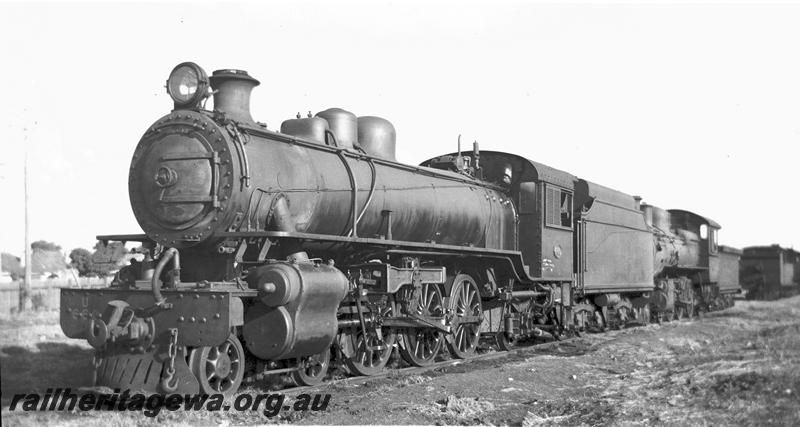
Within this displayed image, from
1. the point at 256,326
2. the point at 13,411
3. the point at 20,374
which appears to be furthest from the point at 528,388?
the point at 20,374

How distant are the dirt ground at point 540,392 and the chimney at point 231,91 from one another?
3.30 metres

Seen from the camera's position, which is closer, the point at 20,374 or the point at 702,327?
the point at 20,374

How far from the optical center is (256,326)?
26.6 feet

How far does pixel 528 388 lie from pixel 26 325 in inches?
Answer: 587

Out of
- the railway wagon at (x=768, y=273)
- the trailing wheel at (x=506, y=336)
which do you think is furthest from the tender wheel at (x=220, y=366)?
the railway wagon at (x=768, y=273)

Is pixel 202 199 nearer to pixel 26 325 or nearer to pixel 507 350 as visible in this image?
pixel 507 350

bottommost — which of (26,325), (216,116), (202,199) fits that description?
(26,325)

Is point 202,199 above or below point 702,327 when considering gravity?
above

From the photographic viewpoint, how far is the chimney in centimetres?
905

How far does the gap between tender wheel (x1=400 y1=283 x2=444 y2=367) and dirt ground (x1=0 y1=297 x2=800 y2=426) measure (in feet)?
2.04

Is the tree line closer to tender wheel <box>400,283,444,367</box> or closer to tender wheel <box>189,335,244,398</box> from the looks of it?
tender wheel <box>189,335,244,398</box>

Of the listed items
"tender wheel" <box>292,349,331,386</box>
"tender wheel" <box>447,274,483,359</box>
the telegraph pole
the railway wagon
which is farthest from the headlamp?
the railway wagon

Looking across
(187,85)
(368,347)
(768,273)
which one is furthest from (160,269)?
(768,273)

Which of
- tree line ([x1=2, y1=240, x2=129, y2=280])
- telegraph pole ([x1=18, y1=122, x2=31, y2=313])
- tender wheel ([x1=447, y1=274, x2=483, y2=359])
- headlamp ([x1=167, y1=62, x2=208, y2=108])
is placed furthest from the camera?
telegraph pole ([x1=18, y1=122, x2=31, y2=313])
